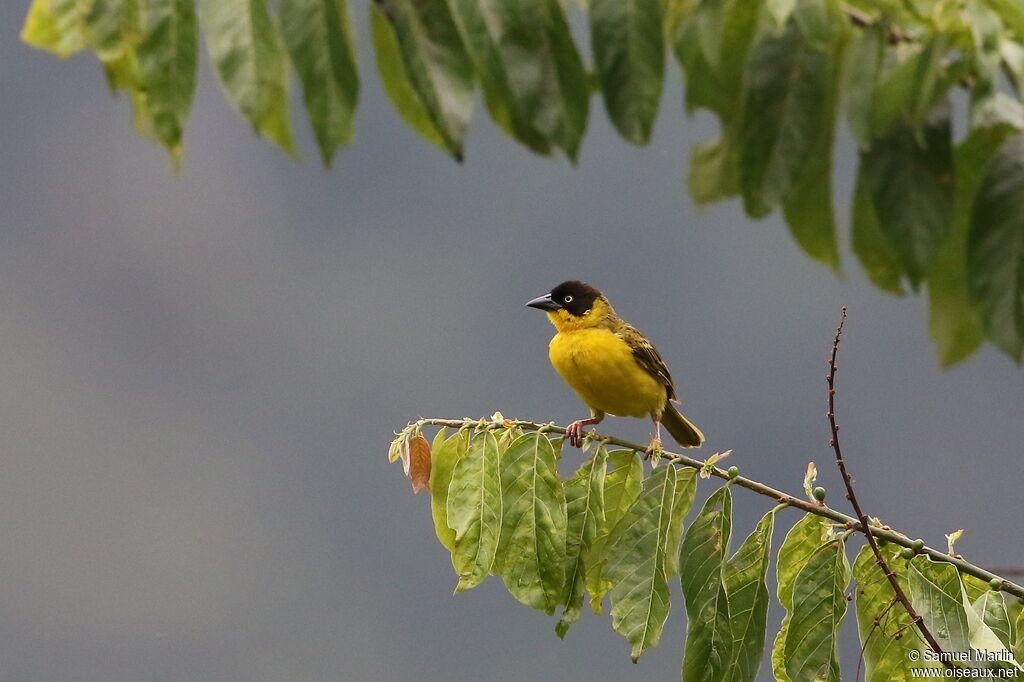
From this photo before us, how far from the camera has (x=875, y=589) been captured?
10.4 ft

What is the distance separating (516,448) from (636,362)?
9.43 ft

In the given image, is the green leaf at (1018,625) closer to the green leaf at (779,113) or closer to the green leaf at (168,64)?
the green leaf at (779,113)

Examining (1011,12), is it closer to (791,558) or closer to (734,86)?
(734,86)

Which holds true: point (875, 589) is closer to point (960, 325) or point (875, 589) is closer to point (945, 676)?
point (945, 676)

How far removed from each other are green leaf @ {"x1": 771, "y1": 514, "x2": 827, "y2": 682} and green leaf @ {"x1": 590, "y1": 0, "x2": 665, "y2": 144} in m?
1.05

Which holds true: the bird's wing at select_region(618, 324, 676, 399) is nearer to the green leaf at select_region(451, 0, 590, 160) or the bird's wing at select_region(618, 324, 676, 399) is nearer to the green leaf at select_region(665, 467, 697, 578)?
the green leaf at select_region(665, 467, 697, 578)

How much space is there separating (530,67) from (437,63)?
202mm

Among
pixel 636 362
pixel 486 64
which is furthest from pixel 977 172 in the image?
pixel 636 362

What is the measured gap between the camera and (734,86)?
135 inches

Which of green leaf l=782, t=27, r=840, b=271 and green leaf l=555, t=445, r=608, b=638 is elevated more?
green leaf l=782, t=27, r=840, b=271

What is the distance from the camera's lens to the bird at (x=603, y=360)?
606 cm

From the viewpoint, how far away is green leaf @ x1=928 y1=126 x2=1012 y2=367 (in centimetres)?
358

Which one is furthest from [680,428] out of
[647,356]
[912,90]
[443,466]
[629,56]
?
[629,56]

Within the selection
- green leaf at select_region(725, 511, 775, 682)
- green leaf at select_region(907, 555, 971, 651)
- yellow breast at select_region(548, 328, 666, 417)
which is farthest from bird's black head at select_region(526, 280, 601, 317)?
green leaf at select_region(907, 555, 971, 651)
